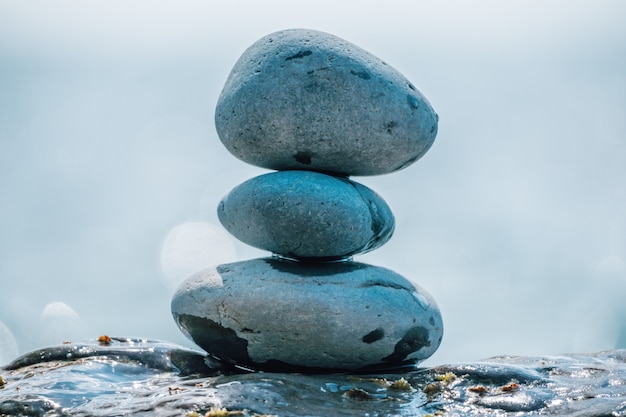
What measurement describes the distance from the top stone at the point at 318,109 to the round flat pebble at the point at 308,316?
1535 mm

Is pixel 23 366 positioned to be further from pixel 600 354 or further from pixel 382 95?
pixel 600 354

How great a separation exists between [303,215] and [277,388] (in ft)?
9.12

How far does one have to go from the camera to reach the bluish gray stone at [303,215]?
34.6 feet

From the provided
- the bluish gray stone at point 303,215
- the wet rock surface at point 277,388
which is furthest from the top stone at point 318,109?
the wet rock surface at point 277,388

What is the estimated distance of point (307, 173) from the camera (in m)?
11.0

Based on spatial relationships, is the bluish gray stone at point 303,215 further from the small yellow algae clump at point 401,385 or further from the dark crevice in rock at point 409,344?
the small yellow algae clump at point 401,385

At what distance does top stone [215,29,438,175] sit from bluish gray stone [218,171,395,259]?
1.20 feet

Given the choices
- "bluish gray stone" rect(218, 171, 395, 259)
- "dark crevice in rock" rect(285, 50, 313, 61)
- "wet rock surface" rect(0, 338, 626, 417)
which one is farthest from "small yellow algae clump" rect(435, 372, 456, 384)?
"dark crevice in rock" rect(285, 50, 313, 61)

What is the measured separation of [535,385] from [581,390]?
0.58m

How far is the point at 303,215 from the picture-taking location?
10523mm

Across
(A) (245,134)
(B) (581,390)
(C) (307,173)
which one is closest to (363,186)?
(C) (307,173)

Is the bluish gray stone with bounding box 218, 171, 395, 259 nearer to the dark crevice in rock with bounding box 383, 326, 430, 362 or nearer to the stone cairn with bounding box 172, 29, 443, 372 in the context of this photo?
the stone cairn with bounding box 172, 29, 443, 372

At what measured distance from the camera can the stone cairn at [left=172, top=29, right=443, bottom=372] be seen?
34.1ft

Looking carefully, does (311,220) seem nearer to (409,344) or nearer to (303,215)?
(303,215)
